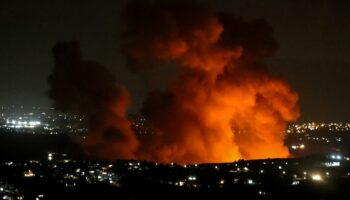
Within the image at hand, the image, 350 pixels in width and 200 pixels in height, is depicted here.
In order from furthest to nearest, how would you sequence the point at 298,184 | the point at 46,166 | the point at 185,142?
the point at 46,166
the point at 185,142
the point at 298,184

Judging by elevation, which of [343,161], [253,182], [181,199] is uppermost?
[343,161]

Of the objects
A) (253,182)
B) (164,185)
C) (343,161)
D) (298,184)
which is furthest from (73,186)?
(343,161)

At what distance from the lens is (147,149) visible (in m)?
78.4

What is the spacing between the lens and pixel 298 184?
62250mm

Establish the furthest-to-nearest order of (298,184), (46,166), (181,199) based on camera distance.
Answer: (46,166), (298,184), (181,199)

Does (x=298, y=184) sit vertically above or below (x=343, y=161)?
below

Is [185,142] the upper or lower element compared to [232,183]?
upper

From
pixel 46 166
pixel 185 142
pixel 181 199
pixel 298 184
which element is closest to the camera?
pixel 181 199

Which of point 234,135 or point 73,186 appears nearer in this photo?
point 73,186

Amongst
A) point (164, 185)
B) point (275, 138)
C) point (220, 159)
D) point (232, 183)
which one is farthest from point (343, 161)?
point (164, 185)

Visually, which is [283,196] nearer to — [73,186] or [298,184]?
[298,184]

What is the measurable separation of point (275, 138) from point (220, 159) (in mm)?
7127

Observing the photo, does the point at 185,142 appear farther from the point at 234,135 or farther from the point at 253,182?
the point at 253,182

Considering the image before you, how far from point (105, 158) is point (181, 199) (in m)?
23.6
